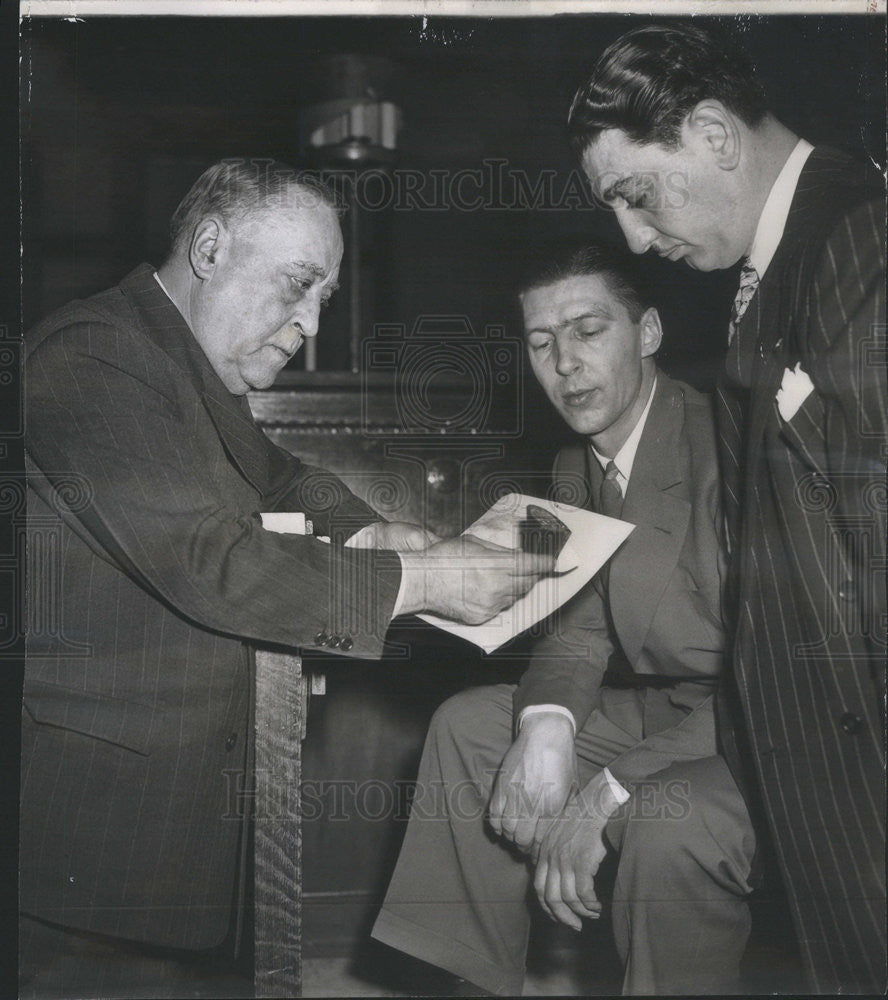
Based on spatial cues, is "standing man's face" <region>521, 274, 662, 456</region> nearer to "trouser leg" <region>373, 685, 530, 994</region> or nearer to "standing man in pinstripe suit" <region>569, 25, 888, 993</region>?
"standing man in pinstripe suit" <region>569, 25, 888, 993</region>

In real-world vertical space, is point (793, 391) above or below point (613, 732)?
above

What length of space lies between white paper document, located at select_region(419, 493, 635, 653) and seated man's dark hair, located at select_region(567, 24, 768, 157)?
2.69 ft

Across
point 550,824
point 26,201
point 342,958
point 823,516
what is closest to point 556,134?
point 823,516

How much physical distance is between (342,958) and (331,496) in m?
1.07

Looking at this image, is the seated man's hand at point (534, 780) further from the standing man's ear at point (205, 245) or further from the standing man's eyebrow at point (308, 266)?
the standing man's ear at point (205, 245)

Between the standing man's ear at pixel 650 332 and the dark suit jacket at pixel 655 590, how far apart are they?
0.07 m

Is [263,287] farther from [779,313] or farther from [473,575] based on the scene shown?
[779,313]

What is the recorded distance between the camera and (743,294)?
8.08ft

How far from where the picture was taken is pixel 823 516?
242 centimetres

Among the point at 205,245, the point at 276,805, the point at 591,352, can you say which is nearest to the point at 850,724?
the point at 591,352

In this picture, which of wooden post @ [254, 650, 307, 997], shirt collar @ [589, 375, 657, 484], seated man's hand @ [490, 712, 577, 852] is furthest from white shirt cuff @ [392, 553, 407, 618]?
shirt collar @ [589, 375, 657, 484]

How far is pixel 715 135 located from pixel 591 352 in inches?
21.4

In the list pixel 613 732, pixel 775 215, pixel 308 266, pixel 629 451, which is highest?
pixel 775 215

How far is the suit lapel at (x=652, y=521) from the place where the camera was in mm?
2439
